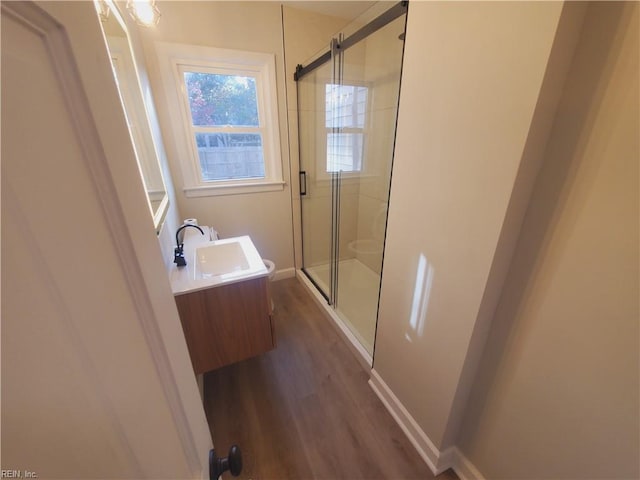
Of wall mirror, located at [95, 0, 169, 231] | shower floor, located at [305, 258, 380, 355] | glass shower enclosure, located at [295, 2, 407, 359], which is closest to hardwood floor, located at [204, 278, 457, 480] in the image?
shower floor, located at [305, 258, 380, 355]

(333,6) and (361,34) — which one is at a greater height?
(333,6)

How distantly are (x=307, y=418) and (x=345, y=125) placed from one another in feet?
7.29

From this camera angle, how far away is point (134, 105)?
1.31 m

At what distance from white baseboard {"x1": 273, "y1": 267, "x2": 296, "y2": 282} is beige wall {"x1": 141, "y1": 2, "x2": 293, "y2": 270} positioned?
0.67ft

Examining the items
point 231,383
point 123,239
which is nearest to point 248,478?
point 231,383

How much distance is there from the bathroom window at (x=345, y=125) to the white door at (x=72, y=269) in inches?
82.1

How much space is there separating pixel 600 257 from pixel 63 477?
1.11m

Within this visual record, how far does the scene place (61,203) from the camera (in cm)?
28

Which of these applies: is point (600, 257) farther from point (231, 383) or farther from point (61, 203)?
point (231, 383)

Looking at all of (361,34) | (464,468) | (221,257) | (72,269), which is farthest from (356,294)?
(72,269)

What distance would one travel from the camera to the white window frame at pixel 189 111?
193 centimetres

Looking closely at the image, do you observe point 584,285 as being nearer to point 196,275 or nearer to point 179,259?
point 196,275

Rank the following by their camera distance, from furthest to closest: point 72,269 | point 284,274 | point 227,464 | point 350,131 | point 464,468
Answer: point 284,274
point 350,131
point 464,468
point 227,464
point 72,269

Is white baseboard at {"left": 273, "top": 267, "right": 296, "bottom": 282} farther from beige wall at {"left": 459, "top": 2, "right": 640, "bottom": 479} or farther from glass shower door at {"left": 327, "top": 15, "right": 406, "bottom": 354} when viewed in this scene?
beige wall at {"left": 459, "top": 2, "right": 640, "bottom": 479}
